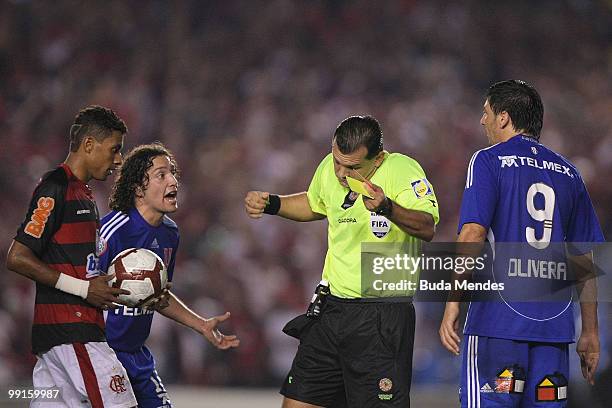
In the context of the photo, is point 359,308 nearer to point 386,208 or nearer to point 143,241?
point 386,208

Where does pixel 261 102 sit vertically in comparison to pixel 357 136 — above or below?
above

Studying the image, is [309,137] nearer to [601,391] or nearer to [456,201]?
[456,201]

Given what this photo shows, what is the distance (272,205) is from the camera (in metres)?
4.83

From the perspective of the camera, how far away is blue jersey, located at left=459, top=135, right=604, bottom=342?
399cm

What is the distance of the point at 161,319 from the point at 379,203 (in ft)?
18.5

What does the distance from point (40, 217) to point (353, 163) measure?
151 cm

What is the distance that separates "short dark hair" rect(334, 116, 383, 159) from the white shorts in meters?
1.52

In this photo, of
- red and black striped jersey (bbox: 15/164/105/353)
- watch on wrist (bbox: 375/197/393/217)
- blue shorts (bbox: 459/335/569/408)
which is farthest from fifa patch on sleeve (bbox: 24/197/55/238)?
blue shorts (bbox: 459/335/569/408)

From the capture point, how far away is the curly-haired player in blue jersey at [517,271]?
394cm

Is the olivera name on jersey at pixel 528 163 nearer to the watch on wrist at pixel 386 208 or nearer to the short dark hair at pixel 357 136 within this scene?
the watch on wrist at pixel 386 208

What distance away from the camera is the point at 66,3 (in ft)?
36.4

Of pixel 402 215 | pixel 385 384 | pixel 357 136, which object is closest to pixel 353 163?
pixel 357 136

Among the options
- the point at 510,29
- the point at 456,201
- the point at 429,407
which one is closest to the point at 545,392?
the point at 429,407

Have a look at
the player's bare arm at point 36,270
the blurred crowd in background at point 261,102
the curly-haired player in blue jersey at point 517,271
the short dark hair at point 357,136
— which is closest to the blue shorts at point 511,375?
the curly-haired player in blue jersey at point 517,271
